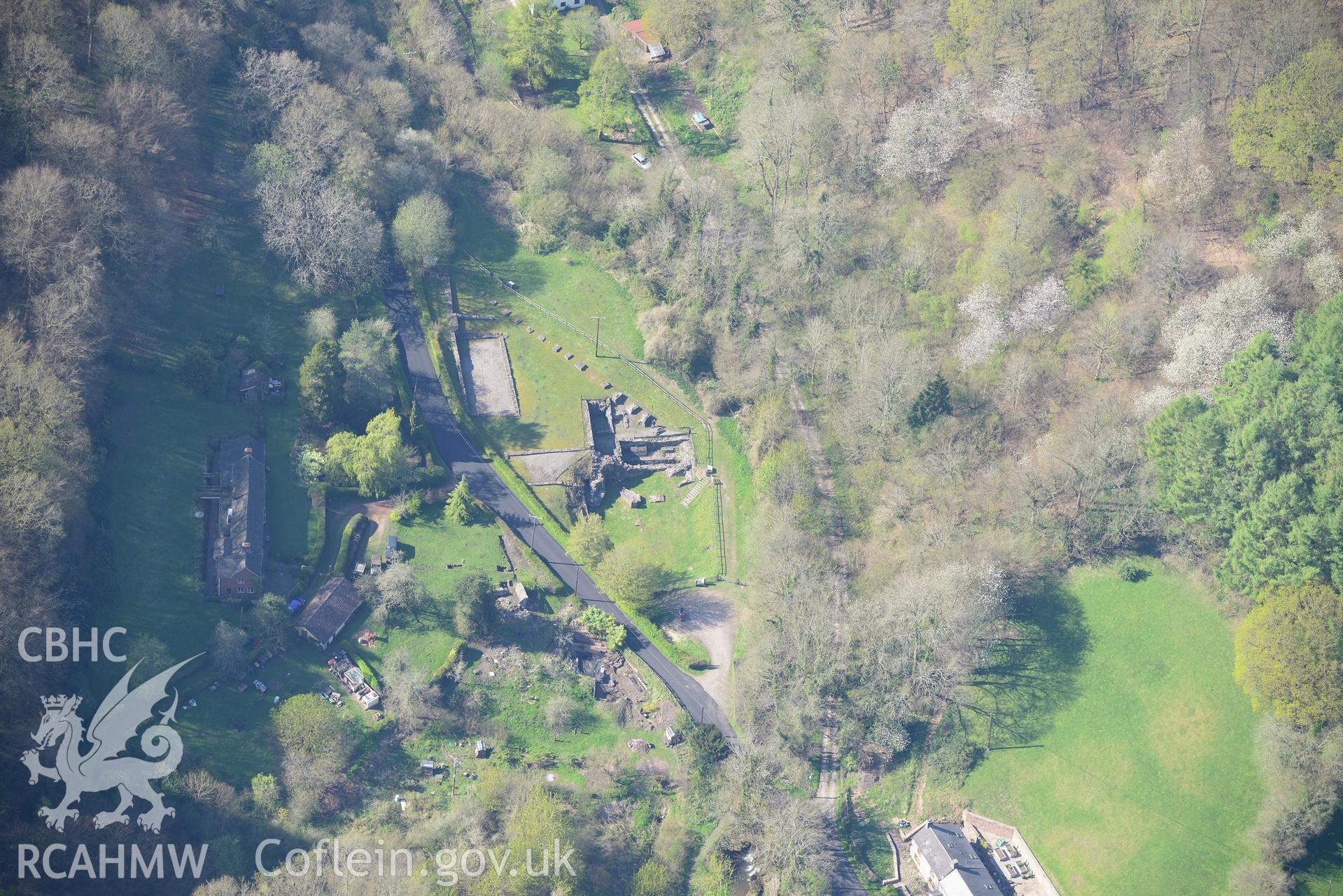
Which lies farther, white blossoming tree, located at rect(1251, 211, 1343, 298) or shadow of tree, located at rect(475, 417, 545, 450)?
shadow of tree, located at rect(475, 417, 545, 450)

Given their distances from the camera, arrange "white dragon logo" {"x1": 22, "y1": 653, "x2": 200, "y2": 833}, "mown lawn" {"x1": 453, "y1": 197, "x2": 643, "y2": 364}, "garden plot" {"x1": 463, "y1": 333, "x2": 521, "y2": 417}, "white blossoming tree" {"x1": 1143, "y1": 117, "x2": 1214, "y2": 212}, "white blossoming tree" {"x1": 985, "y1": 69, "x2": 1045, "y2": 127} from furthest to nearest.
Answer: "mown lawn" {"x1": 453, "y1": 197, "x2": 643, "y2": 364} < "white blossoming tree" {"x1": 985, "y1": 69, "x2": 1045, "y2": 127} < "garden plot" {"x1": 463, "y1": 333, "x2": 521, "y2": 417} < "white blossoming tree" {"x1": 1143, "y1": 117, "x2": 1214, "y2": 212} < "white dragon logo" {"x1": 22, "y1": 653, "x2": 200, "y2": 833}

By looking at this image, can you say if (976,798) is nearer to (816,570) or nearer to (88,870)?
(816,570)

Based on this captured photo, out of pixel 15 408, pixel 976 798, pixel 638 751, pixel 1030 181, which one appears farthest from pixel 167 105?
pixel 976 798

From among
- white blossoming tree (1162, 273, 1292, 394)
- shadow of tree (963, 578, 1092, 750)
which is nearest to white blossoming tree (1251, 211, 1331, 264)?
white blossoming tree (1162, 273, 1292, 394)

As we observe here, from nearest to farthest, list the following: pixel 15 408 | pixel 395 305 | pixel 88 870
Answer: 1. pixel 88 870
2. pixel 15 408
3. pixel 395 305

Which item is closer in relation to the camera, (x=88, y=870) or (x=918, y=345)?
(x=88, y=870)

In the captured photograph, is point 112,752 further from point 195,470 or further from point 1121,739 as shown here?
point 1121,739

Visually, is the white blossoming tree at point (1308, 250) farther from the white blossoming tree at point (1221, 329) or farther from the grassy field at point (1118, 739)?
the grassy field at point (1118, 739)

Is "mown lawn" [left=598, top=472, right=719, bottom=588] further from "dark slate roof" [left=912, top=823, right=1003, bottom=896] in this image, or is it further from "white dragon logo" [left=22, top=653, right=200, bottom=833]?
"white dragon logo" [left=22, top=653, right=200, bottom=833]
